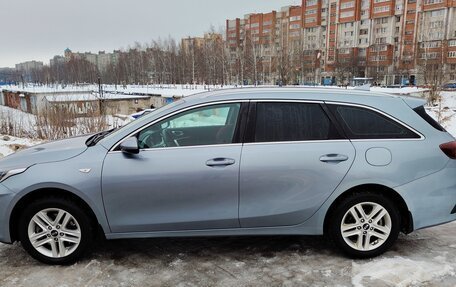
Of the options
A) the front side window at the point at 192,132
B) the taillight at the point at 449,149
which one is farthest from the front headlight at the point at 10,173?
the taillight at the point at 449,149

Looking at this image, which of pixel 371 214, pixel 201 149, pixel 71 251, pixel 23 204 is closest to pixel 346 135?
pixel 371 214

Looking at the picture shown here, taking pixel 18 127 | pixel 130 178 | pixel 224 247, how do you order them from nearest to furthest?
1. pixel 130 178
2. pixel 224 247
3. pixel 18 127

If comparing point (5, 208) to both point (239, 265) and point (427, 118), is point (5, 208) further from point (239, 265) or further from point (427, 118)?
point (427, 118)

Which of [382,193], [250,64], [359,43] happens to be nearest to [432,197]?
[382,193]

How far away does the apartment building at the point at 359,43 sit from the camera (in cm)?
7012

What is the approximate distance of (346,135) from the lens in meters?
3.47

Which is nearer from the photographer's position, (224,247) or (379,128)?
(379,128)

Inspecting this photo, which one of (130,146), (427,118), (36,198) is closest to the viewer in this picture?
(130,146)

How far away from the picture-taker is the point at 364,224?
139 inches

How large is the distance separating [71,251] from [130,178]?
92 cm

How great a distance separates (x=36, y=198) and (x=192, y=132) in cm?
159

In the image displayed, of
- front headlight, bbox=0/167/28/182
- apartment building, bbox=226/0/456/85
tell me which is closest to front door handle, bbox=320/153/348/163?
front headlight, bbox=0/167/28/182

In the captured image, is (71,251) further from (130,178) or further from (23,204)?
(130,178)

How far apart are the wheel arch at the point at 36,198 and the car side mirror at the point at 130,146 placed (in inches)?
24.0
